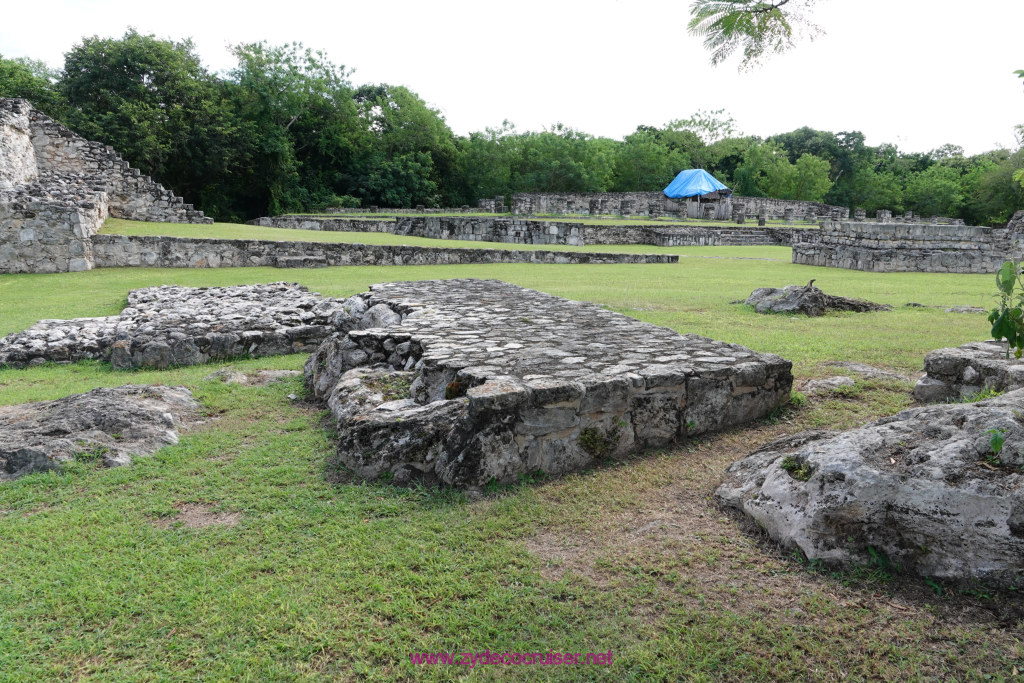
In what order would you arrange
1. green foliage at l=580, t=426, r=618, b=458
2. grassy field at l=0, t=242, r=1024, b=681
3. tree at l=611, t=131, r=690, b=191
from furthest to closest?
tree at l=611, t=131, r=690, b=191 → green foliage at l=580, t=426, r=618, b=458 → grassy field at l=0, t=242, r=1024, b=681

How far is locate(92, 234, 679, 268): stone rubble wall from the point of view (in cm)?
1330

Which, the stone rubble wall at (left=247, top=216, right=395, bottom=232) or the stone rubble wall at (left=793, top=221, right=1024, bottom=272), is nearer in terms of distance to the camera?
the stone rubble wall at (left=793, top=221, right=1024, bottom=272)

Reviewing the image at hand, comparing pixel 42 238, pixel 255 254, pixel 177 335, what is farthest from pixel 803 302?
pixel 42 238

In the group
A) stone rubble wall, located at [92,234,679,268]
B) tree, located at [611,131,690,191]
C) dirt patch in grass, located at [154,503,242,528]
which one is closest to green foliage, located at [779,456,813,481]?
dirt patch in grass, located at [154,503,242,528]

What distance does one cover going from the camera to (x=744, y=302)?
9.05 meters

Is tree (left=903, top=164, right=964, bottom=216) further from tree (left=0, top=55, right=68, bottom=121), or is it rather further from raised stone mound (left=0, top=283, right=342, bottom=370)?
tree (left=0, top=55, right=68, bottom=121)

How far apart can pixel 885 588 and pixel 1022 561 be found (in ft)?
1.36

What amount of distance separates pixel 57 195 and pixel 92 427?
14.9m

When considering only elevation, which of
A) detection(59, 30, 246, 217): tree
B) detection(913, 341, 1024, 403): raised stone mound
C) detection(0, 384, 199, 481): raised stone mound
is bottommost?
detection(0, 384, 199, 481): raised stone mound

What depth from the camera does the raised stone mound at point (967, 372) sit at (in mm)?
3533

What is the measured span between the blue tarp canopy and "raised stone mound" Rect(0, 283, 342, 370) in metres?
31.4

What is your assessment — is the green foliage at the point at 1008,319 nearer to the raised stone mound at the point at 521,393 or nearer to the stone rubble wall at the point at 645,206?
the raised stone mound at the point at 521,393

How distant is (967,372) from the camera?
3787 mm

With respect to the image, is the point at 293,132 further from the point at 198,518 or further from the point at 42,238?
the point at 198,518
